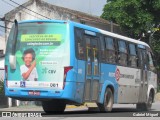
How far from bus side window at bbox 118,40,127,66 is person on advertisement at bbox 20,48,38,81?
14.2 ft

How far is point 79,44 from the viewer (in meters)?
15.5

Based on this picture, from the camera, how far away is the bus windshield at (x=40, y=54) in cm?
1505

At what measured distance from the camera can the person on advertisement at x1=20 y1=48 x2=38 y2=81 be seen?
15294 millimetres

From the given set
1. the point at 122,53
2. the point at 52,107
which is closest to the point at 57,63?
the point at 52,107

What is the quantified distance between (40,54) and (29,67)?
567 mm

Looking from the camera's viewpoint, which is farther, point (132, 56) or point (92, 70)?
point (132, 56)

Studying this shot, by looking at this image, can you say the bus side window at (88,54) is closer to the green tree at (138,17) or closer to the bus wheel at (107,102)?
the bus wheel at (107,102)

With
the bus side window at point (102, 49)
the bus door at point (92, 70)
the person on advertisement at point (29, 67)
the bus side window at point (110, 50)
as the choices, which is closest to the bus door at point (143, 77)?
the bus side window at point (110, 50)

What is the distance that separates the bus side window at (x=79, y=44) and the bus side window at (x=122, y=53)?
302cm

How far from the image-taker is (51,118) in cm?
1448

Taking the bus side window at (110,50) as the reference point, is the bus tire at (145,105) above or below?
below

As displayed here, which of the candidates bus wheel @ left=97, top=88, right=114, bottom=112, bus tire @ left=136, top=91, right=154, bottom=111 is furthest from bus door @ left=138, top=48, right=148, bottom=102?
bus wheel @ left=97, top=88, right=114, bottom=112

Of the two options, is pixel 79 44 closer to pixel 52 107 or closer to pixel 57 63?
pixel 57 63

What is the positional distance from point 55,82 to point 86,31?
2285mm
